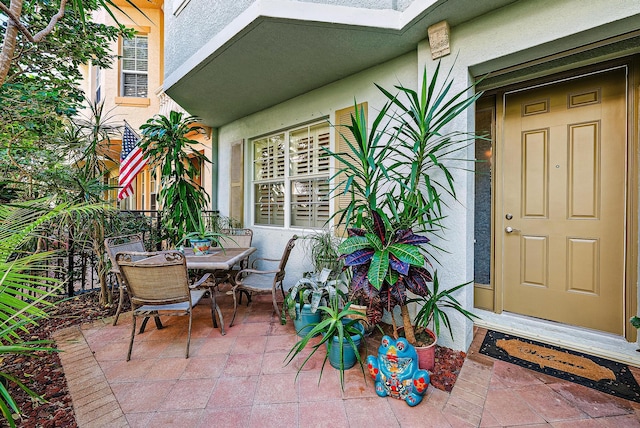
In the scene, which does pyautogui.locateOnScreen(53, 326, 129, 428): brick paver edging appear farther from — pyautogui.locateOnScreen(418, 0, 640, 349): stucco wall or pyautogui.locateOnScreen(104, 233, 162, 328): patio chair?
pyautogui.locateOnScreen(418, 0, 640, 349): stucco wall

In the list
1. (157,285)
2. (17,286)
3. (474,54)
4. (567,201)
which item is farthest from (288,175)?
(17,286)

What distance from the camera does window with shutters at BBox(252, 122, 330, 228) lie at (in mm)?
3734

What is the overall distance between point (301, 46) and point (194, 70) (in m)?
Answer: 1.45

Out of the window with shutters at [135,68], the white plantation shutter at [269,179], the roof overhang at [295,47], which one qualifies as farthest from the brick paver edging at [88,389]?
the window with shutters at [135,68]

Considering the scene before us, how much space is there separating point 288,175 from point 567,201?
3189mm

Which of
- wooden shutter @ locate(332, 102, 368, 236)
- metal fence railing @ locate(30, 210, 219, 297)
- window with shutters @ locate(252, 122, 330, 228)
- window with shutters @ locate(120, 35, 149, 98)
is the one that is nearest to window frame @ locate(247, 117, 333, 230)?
window with shutters @ locate(252, 122, 330, 228)

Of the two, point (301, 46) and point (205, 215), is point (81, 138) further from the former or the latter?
point (301, 46)

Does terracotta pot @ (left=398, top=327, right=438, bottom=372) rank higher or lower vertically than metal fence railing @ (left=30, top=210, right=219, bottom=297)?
lower

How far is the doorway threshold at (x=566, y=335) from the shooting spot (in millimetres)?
2125

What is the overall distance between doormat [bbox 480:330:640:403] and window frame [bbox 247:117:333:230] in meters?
2.14

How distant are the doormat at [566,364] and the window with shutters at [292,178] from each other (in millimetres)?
2223

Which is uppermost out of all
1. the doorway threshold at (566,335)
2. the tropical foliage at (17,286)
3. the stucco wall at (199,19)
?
the stucco wall at (199,19)

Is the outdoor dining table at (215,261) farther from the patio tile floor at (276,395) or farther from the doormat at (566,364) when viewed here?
the doormat at (566,364)

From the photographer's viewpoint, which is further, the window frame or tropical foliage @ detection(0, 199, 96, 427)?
the window frame
